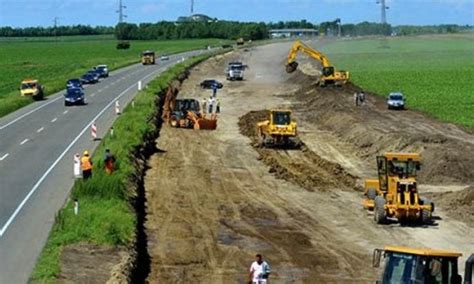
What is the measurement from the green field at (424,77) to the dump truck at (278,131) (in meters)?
14.2

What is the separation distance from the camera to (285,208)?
39312mm

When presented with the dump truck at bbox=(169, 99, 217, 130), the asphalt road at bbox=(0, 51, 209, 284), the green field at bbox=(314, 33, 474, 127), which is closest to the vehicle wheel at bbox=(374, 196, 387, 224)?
the asphalt road at bbox=(0, 51, 209, 284)

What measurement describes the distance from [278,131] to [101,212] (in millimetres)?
26479

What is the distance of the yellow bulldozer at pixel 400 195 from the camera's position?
35844 millimetres

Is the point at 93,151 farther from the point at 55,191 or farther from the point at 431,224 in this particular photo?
the point at 431,224

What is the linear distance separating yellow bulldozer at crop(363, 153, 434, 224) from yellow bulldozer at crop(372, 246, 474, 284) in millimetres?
15023

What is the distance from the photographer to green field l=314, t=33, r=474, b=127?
7706 cm

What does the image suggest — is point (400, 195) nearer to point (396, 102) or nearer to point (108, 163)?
point (108, 163)

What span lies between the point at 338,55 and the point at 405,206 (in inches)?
5776

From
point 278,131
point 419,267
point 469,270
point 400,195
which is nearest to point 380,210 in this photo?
point 400,195

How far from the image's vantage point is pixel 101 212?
30438 millimetres

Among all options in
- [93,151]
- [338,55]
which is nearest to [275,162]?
[93,151]

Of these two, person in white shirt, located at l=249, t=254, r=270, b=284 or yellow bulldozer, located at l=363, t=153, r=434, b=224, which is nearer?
person in white shirt, located at l=249, t=254, r=270, b=284

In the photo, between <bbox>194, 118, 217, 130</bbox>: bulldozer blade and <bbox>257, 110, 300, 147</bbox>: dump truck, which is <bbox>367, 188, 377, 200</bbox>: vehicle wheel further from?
<bbox>194, 118, 217, 130</bbox>: bulldozer blade
